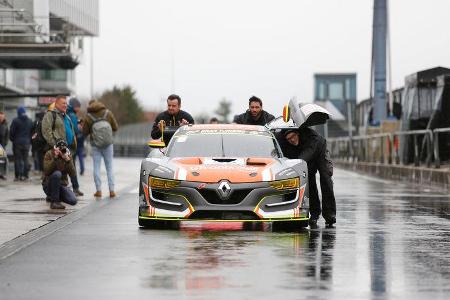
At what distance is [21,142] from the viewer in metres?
29.8

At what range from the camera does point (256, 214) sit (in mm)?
13633

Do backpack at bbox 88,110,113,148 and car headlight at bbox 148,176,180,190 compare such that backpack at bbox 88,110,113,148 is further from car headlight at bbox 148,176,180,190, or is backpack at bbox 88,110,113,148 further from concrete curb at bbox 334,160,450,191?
concrete curb at bbox 334,160,450,191

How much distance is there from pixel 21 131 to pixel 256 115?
43.9ft

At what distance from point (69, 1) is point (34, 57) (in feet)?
86.2

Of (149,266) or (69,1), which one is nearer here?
(149,266)

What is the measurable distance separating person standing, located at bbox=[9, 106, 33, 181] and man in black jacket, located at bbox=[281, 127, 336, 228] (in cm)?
1448

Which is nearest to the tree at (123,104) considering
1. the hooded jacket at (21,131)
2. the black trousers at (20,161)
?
the hooded jacket at (21,131)

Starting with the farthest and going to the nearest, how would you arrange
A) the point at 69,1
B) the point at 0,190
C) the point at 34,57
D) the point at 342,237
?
the point at 69,1
the point at 34,57
the point at 0,190
the point at 342,237

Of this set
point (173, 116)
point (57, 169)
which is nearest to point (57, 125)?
point (57, 169)

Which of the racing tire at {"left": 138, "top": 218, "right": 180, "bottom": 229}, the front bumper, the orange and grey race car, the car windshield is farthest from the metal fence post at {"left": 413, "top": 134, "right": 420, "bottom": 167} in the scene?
the front bumper

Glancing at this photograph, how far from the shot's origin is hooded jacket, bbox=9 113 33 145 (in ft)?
97.7

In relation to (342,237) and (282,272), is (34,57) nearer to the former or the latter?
(342,237)

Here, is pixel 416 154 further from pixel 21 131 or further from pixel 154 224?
pixel 154 224

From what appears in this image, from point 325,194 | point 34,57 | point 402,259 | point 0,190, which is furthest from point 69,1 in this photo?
point 402,259
